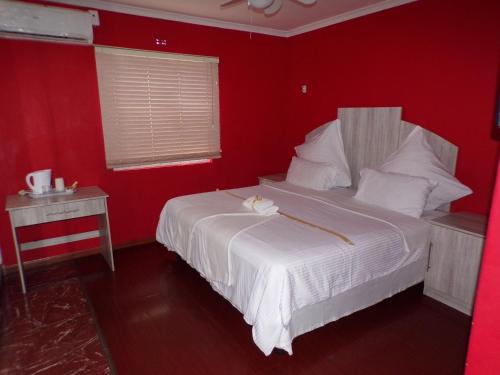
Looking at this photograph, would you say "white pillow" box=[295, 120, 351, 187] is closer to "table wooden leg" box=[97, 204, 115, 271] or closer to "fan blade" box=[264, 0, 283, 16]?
"fan blade" box=[264, 0, 283, 16]

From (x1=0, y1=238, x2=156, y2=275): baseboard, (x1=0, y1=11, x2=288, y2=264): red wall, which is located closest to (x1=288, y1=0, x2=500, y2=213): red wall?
(x1=0, y1=11, x2=288, y2=264): red wall

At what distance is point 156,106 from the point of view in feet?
12.2

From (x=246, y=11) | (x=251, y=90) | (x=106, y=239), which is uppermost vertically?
(x=246, y=11)

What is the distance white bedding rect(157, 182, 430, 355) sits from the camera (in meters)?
1.96

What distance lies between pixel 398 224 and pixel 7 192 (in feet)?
11.3

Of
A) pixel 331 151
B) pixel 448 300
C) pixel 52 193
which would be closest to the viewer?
pixel 448 300

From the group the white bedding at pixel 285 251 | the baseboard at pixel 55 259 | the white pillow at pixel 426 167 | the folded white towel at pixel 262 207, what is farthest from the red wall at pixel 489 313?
the baseboard at pixel 55 259

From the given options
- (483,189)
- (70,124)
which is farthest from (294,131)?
(70,124)

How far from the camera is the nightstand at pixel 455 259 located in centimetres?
242

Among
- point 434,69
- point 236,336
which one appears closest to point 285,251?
point 236,336

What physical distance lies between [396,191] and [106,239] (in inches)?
107

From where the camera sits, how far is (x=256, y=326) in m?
2.00

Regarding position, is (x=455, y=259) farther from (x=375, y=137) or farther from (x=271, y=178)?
(x=271, y=178)

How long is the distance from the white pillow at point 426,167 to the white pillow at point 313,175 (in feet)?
2.02
